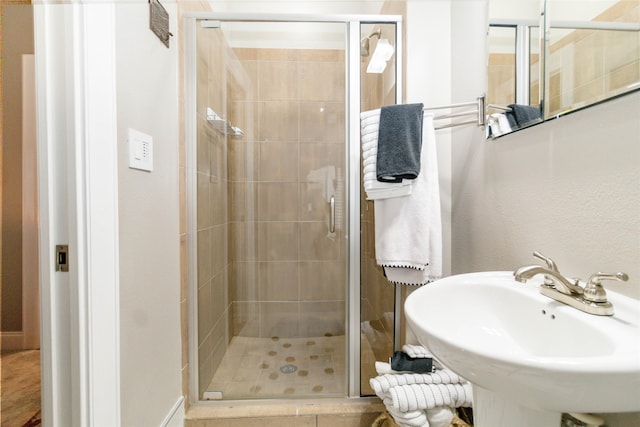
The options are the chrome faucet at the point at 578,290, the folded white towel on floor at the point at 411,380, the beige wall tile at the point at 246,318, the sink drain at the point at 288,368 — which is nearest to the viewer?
the chrome faucet at the point at 578,290

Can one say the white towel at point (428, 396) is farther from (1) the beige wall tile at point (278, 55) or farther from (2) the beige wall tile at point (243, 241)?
(1) the beige wall tile at point (278, 55)

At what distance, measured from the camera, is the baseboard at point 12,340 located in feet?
5.12

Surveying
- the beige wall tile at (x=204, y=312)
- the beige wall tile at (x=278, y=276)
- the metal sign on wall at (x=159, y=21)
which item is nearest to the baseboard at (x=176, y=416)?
the beige wall tile at (x=204, y=312)

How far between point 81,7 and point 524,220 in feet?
4.64

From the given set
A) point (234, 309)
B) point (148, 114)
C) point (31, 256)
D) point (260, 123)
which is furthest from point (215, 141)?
point (31, 256)

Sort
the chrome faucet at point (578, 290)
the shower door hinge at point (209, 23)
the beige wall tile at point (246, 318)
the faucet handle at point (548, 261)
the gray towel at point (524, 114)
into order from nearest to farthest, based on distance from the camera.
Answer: the chrome faucet at point (578, 290), the faucet handle at point (548, 261), the gray towel at point (524, 114), the shower door hinge at point (209, 23), the beige wall tile at point (246, 318)

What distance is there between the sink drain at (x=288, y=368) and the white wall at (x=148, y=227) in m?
Result: 0.48

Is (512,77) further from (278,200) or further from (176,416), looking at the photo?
(176,416)

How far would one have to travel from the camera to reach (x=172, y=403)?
45.6 inches

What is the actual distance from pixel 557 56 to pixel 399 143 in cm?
51

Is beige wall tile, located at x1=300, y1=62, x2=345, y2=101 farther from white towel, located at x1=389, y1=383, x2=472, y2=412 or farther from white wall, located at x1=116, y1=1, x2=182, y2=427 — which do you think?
white towel, located at x1=389, y1=383, x2=472, y2=412

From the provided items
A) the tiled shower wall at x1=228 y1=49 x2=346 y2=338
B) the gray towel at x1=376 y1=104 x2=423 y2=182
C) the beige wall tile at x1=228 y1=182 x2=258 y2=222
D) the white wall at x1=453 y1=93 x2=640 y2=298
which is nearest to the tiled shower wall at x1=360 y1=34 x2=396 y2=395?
the tiled shower wall at x1=228 y1=49 x2=346 y2=338

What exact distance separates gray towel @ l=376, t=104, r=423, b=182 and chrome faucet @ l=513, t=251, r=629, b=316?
0.56 m

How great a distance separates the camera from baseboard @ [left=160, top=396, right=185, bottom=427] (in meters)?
1.10
